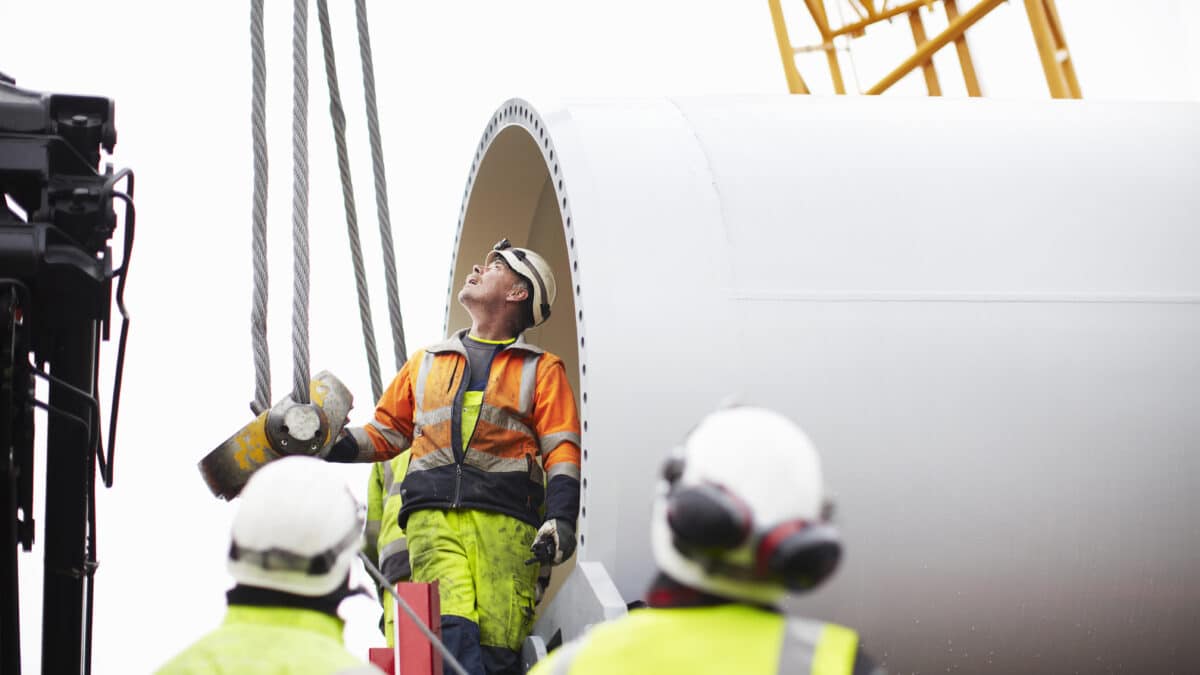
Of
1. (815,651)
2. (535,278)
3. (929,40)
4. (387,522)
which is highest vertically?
(929,40)

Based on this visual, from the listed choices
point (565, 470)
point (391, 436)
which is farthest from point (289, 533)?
point (391, 436)

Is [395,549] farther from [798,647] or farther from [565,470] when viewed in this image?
[798,647]

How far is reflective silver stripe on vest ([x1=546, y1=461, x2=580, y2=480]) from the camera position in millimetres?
4883

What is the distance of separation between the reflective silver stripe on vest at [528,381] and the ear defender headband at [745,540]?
310 centimetres

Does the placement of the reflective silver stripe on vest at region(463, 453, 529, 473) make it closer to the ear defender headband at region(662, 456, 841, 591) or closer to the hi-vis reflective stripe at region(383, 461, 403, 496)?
the hi-vis reflective stripe at region(383, 461, 403, 496)

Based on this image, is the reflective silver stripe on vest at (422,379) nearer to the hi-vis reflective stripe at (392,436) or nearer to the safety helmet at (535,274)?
the hi-vis reflective stripe at (392,436)

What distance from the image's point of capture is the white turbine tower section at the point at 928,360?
13.8 ft

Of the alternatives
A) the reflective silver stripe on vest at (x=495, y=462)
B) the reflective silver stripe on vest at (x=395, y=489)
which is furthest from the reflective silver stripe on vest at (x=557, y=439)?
the reflective silver stripe on vest at (x=395, y=489)

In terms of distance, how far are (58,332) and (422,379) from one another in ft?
4.52

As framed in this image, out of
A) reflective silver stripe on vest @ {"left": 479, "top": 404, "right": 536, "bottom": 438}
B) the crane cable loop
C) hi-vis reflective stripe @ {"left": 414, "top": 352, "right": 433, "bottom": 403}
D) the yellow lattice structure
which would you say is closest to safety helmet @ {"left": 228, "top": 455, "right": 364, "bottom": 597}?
the crane cable loop

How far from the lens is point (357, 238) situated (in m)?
6.16

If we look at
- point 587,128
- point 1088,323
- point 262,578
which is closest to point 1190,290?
point 1088,323

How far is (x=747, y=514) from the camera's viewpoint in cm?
204

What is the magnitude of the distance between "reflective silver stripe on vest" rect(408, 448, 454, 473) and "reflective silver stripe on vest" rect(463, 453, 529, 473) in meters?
0.06
